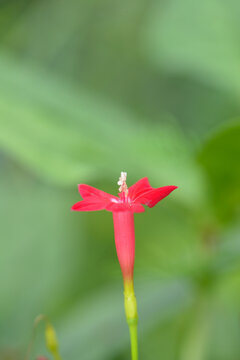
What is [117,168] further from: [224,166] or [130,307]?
[130,307]

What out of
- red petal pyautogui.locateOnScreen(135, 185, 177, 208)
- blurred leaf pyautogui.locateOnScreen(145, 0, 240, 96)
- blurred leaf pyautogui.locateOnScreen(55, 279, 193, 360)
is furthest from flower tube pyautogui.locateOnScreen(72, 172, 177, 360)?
blurred leaf pyautogui.locateOnScreen(145, 0, 240, 96)

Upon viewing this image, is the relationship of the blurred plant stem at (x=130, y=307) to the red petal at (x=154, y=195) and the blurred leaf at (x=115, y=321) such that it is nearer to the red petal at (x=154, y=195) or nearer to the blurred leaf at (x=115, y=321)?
the red petal at (x=154, y=195)

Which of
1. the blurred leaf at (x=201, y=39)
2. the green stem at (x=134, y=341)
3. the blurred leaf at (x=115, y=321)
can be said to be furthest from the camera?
the blurred leaf at (x=201, y=39)

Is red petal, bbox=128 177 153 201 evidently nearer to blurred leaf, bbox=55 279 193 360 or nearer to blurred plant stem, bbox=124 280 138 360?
blurred plant stem, bbox=124 280 138 360

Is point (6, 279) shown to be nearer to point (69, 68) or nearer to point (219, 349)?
point (219, 349)

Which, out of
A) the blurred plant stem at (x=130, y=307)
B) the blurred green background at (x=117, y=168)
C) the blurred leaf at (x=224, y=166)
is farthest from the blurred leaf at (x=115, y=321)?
the blurred plant stem at (x=130, y=307)

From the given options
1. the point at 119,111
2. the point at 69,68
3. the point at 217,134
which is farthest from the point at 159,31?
the point at 217,134
